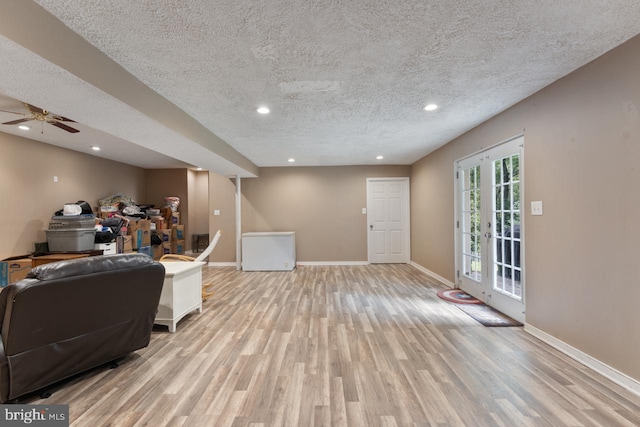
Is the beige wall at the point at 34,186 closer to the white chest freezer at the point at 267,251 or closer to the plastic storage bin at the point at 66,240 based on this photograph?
the plastic storage bin at the point at 66,240

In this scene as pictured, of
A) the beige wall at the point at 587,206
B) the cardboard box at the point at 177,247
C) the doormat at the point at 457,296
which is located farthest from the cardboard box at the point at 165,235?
the beige wall at the point at 587,206

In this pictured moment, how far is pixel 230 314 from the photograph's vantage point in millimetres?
3398

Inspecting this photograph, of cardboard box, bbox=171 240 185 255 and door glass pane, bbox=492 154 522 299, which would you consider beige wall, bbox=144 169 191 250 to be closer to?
cardboard box, bbox=171 240 185 255

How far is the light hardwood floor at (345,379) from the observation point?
64.9 inches

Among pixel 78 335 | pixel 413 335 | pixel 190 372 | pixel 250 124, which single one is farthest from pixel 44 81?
pixel 413 335

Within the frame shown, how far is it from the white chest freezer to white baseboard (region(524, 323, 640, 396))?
4297 millimetres

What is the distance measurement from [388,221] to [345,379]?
4.91 metres

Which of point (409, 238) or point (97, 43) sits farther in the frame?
point (409, 238)

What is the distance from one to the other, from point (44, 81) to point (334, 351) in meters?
2.95

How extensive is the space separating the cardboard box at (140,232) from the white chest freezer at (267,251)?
105 inches

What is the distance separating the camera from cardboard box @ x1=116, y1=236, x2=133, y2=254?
585 centimetres

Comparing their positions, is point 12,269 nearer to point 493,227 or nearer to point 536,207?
point 493,227

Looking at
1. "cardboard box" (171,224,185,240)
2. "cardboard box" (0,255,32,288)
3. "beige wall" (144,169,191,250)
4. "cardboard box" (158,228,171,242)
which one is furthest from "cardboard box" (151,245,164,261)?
"cardboard box" (0,255,32,288)

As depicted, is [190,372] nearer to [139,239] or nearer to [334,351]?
[334,351]
